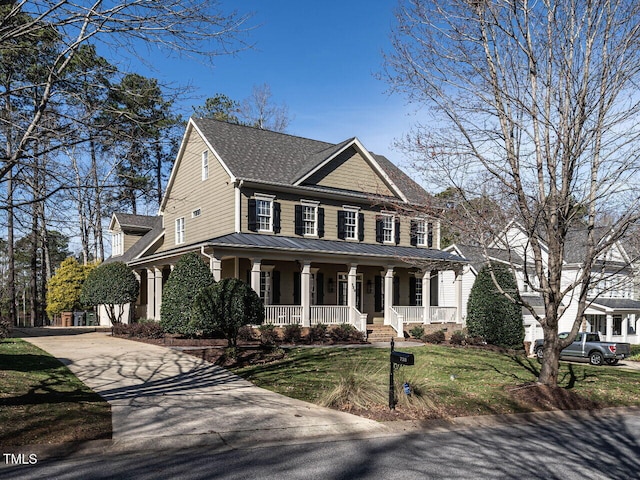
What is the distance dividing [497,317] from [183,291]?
1266 centimetres

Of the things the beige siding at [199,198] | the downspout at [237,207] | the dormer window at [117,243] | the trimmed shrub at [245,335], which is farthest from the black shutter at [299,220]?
the dormer window at [117,243]

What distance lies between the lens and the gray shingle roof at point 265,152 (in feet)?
81.0

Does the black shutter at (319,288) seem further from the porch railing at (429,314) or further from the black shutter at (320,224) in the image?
the porch railing at (429,314)

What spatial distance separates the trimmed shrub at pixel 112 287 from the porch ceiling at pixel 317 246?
23.7ft

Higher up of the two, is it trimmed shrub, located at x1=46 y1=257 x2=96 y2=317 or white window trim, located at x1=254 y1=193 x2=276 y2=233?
white window trim, located at x1=254 y1=193 x2=276 y2=233

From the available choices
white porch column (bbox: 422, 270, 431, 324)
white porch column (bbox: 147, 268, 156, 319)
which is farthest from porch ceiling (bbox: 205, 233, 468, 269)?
white porch column (bbox: 147, 268, 156, 319)

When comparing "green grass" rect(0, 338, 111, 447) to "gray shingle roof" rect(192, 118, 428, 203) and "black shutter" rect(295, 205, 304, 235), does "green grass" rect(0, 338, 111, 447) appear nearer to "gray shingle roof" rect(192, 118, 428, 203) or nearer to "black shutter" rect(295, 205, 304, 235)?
"gray shingle roof" rect(192, 118, 428, 203)

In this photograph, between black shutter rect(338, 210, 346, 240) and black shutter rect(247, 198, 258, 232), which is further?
black shutter rect(338, 210, 346, 240)

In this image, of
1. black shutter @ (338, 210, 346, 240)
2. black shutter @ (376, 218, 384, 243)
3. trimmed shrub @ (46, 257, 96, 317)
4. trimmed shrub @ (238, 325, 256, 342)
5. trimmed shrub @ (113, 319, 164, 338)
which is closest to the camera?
trimmed shrub @ (238, 325, 256, 342)

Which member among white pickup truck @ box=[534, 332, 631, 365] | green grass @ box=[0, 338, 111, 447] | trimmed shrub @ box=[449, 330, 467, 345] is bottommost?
white pickup truck @ box=[534, 332, 631, 365]

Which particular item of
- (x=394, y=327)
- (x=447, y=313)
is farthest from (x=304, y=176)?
(x=447, y=313)

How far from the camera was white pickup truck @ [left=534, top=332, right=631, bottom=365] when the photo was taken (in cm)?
2445

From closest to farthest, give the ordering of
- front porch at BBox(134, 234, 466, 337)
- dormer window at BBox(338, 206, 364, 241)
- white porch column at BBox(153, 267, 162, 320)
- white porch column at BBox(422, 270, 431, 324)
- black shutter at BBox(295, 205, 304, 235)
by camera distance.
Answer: front porch at BBox(134, 234, 466, 337) < black shutter at BBox(295, 205, 304, 235) < white porch column at BBox(422, 270, 431, 324) < white porch column at BBox(153, 267, 162, 320) < dormer window at BBox(338, 206, 364, 241)

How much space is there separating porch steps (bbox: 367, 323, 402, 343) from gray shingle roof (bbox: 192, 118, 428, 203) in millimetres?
6138
